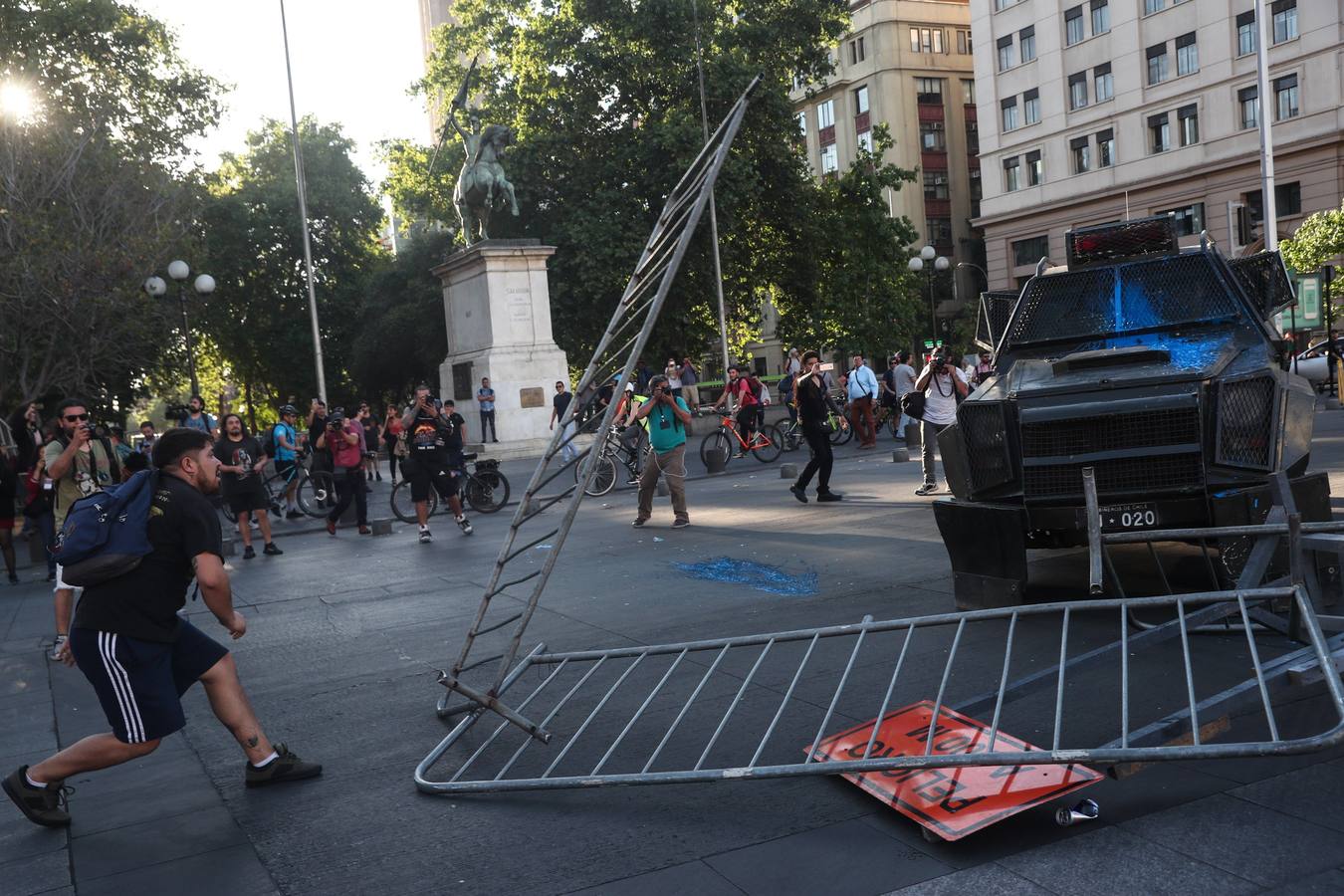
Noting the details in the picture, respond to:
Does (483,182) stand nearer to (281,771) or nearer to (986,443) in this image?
(986,443)

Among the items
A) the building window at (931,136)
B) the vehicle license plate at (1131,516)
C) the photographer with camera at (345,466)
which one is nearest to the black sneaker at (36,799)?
the vehicle license plate at (1131,516)

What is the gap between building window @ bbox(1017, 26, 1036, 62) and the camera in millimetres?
54812

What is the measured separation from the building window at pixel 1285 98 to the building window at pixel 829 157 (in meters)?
31.2

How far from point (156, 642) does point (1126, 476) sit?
5.31 meters

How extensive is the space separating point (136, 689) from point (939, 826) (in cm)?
314

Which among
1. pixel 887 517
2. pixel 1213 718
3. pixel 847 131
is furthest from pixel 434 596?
pixel 847 131

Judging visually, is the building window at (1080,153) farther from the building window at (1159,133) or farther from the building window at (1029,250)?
the building window at (1029,250)

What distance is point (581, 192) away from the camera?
1500 inches

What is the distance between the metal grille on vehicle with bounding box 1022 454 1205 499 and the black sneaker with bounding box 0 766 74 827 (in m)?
5.42

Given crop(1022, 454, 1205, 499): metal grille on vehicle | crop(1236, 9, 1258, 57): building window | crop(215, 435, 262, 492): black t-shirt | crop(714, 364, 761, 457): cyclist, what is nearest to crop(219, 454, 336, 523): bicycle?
crop(215, 435, 262, 492): black t-shirt

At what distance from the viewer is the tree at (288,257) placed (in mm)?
52219

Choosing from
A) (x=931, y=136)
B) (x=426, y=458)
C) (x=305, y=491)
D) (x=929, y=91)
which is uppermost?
(x=929, y=91)

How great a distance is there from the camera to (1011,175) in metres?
57.2

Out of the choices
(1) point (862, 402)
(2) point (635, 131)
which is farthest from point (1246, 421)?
(2) point (635, 131)
